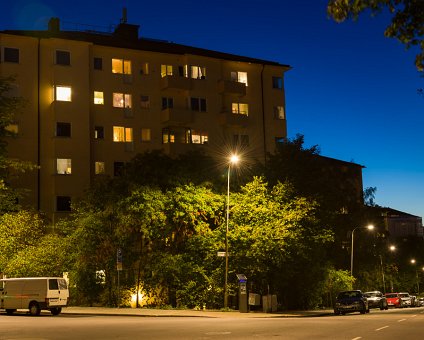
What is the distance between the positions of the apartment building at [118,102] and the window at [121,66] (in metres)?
0.09

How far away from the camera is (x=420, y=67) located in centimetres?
995

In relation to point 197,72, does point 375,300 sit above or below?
below

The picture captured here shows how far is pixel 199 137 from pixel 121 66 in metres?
9.93

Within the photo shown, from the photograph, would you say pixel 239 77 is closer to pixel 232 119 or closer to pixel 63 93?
pixel 232 119

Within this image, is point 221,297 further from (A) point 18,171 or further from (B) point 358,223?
(B) point 358,223

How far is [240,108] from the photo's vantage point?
6638 cm

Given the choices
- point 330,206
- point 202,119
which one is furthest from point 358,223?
point 202,119

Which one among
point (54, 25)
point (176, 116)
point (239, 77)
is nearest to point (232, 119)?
point (239, 77)

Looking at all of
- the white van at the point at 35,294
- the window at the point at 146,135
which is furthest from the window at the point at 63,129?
the white van at the point at 35,294

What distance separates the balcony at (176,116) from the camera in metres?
59.9

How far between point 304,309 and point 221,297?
10804 millimetres

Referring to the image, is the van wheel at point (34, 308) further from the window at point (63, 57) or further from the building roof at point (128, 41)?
the building roof at point (128, 41)

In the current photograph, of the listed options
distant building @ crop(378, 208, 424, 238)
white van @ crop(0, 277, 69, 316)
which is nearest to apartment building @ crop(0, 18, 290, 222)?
white van @ crop(0, 277, 69, 316)

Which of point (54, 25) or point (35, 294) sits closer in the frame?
point (35, 294)
